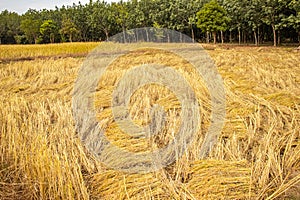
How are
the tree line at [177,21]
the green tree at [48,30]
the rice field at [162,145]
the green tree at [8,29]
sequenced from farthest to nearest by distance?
the green tree at [8,29]
the green tree at [48,30]
the tree line at [177,21]
the rice field at [162,145]

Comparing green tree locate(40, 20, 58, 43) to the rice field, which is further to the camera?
green tree locate(40, 20, 58, 43)

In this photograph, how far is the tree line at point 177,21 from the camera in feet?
85.6

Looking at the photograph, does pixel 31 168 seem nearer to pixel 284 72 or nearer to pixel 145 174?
pixel 145 174

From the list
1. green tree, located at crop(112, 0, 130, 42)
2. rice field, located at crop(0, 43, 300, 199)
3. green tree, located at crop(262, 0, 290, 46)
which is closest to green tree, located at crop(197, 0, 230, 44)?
green tree, located at crop(262, 0, 290, 46)

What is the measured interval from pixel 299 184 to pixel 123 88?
3807mm

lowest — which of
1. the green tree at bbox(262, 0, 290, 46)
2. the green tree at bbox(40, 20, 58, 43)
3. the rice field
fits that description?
the rice field

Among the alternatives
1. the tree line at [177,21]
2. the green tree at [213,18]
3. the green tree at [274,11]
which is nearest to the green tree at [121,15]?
the tree line at [177,21]

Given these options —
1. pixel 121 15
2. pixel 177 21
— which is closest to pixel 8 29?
pixel 121 15

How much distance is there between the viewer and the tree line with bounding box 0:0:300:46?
26.1 meters

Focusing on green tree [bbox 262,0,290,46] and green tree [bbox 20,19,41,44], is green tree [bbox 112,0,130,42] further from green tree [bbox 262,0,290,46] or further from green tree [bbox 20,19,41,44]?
green tree [bbox 262,0,290,46]

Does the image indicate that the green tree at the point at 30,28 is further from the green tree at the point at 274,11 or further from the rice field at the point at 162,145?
the rice field at the point at 162,145

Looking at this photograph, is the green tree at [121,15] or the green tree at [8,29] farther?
the green tree at [8,29]

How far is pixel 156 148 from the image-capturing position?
3.08 metres

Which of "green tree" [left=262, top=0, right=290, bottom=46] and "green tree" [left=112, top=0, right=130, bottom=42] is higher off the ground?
"green tree" [left=112, top=0, right=130, bottom=42]
